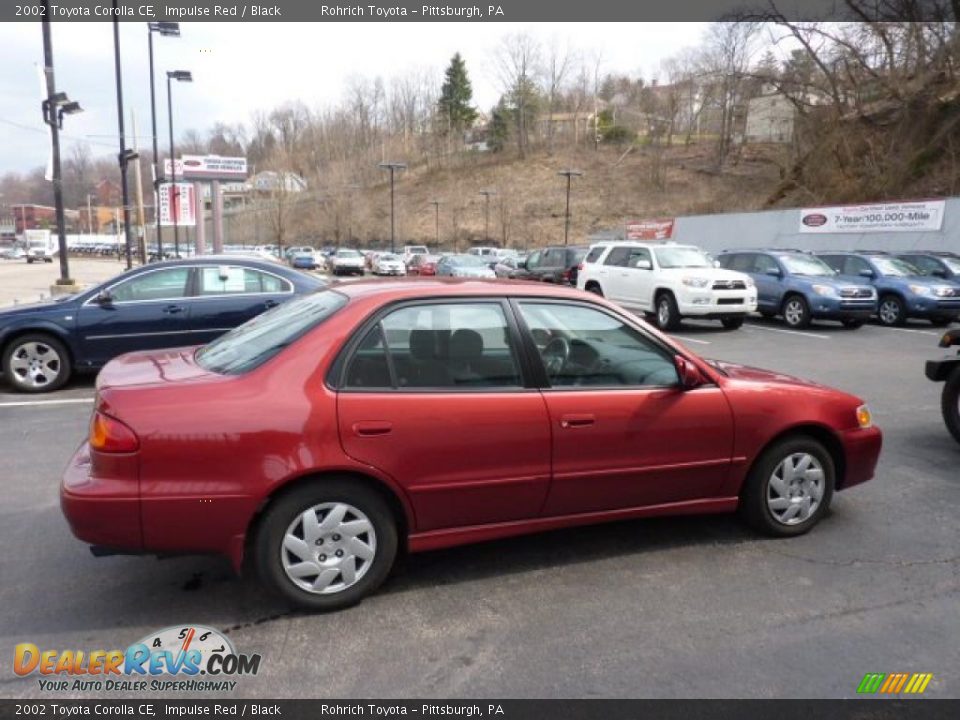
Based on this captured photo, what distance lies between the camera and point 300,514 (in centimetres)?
328

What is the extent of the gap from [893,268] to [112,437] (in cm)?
1811

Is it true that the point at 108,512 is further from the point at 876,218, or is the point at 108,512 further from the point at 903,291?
the point at 876,218

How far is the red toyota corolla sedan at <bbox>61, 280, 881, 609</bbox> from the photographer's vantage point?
318 centimetres

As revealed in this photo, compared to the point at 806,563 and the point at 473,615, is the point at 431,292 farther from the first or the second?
the point at 806,563

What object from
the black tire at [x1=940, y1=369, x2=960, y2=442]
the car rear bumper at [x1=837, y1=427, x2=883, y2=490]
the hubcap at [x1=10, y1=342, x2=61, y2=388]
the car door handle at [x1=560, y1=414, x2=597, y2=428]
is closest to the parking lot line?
the black tire at [x1=940, y1=369, x2=960, y2=442]

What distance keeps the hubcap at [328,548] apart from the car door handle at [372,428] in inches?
13.5

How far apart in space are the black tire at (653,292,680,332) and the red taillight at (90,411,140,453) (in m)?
12.9

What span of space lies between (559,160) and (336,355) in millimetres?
90959

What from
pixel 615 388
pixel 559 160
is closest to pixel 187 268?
pixel 615 388

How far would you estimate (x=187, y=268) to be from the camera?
8945 millimetres

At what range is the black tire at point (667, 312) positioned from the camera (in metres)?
14.8

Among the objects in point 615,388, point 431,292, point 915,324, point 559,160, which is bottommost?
point 915,324

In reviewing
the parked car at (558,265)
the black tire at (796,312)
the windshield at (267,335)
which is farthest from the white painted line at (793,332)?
the windshield at (267,335)

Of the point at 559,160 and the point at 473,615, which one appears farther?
the point at 559,160
